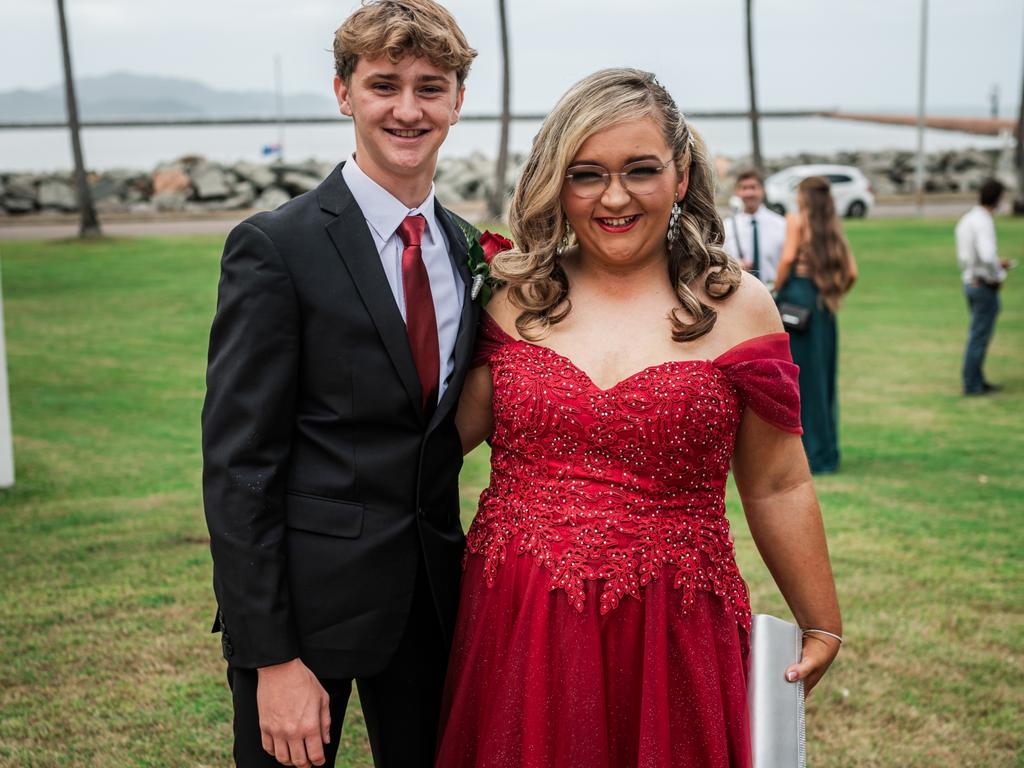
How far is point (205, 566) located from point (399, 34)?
440cm

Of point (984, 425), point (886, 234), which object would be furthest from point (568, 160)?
point (886, 234)

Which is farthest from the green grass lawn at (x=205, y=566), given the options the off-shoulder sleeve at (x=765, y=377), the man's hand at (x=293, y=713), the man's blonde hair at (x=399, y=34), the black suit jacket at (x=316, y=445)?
the man's blonde hair at (x=399, y=34)

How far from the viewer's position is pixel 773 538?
274 centimetres

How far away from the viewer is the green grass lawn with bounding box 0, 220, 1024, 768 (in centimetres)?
438

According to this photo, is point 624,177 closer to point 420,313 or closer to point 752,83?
point 420,313

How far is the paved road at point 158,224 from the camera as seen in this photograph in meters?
27.3

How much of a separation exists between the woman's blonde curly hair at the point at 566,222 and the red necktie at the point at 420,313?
0.25 metres

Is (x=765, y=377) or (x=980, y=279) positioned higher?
(x=765, y=377)

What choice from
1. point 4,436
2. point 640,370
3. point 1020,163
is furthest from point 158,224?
point 640,370

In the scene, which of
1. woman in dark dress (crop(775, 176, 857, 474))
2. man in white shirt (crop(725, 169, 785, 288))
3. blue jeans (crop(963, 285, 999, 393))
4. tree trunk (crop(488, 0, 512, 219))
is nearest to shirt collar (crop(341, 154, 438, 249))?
woman in dark dress (crop(775, 176, 857, 474))

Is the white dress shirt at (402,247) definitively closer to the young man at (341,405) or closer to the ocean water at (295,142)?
the young man at (341,405)

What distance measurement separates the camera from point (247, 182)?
35.8 meters

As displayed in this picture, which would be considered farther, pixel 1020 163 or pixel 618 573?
pixel 1020 163

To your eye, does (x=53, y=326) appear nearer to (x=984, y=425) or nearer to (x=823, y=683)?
(x=984, y=425)
